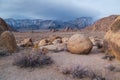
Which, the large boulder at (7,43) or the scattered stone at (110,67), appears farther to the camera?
the large boulder at (7,43)

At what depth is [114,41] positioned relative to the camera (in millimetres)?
12773

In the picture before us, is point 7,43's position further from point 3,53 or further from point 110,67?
point 110,67

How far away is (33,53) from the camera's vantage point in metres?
11.8

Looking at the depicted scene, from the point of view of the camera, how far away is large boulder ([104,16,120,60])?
12516 millimetres

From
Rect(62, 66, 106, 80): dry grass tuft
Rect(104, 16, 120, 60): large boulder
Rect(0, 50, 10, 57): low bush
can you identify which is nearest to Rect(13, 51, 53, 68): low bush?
Rect(62, 66, 106, 80): dry grass tuft

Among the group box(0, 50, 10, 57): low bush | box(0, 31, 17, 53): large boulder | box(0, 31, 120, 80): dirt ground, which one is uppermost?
box(0, 31, 17, 53): large boulder

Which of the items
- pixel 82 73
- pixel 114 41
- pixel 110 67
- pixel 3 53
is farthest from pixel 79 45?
pixel 3 53

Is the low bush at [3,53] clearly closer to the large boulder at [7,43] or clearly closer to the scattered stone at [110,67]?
the large boulder at [7,43]

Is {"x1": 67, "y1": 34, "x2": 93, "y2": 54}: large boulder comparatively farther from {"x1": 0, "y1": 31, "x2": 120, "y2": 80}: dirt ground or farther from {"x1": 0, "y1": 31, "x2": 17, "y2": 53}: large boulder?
{"x1": 0, "y1": 31, "x2": 17, "y2": 53}: large boulder

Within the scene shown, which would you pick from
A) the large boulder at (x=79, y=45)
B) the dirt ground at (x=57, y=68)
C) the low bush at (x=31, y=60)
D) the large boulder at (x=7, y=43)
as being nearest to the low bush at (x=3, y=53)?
the dirt ground at (x=57, y=68)

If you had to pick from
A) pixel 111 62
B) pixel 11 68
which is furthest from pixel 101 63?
pixel 11 68

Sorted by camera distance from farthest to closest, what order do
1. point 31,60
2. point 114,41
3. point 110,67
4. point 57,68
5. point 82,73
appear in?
point 114,41 < point 31,60 < point 110,67 < point 57,68 < point 82,73

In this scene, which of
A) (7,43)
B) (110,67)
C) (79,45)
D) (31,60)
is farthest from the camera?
(7,43)

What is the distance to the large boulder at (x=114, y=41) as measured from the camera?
12.5m
